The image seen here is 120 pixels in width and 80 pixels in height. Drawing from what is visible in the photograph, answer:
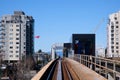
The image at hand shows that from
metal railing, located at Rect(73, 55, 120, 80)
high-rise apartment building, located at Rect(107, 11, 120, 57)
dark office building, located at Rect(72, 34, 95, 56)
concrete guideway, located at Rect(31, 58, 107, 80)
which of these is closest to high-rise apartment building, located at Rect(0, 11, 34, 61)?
high-rise apartment building, located at Rect(107, 11, 120, 57)

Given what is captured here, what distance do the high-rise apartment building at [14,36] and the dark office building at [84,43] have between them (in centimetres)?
8271

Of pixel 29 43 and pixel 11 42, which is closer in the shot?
pixel 11 42

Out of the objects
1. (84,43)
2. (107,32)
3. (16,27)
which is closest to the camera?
(84,43)

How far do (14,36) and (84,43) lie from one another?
94405mm

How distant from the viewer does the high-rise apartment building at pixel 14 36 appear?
154375 mm

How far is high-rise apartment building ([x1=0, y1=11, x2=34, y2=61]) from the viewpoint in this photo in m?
154

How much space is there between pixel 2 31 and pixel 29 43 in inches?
882

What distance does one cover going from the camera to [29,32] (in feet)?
611

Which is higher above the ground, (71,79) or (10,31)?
(10,31)

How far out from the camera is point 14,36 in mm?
159000

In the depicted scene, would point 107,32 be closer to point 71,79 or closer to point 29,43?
point 29,43

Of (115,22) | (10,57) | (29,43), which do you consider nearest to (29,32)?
(29,43)

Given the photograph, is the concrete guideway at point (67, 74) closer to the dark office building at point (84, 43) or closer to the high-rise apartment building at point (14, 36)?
the dark office building at point (84, 43)

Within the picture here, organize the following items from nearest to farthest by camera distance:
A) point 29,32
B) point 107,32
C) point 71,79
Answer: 1. point 71,79
2. point 107,32
3. point 29,32
